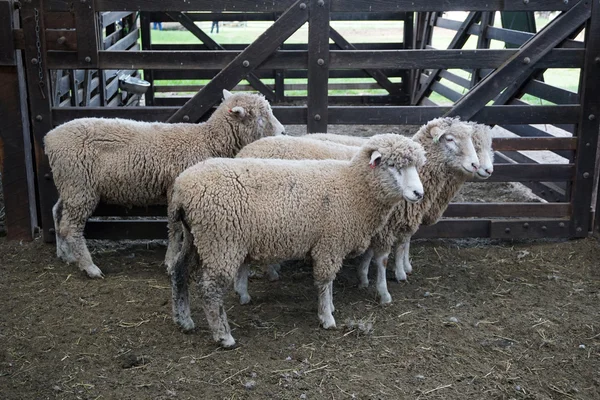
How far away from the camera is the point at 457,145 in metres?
5.47

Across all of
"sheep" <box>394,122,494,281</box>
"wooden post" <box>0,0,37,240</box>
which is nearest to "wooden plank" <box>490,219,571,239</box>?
"sheep" <box>394,122,494,281</box>

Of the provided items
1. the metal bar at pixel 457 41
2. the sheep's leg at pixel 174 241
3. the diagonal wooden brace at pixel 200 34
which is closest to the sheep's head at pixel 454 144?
the sheep's leg at pixel 174 241

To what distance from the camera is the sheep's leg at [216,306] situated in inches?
174

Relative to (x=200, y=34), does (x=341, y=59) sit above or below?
above

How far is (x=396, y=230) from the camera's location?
5484 mm

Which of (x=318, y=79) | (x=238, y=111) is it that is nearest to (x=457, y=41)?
(x=318, y=79)

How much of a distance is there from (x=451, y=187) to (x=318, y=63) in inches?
63.2

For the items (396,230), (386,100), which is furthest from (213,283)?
(386,100)

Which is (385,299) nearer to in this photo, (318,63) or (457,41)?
(318,63)

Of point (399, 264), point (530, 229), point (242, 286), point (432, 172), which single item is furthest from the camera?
point (530, 229)

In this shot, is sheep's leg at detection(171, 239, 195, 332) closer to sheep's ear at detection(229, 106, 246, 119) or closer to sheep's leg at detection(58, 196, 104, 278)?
sheep's leg at detection(58, 196, 104, 278)

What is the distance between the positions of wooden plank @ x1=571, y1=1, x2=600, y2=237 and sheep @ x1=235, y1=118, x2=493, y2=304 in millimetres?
1288

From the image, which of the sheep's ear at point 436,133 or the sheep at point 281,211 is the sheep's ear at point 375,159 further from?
the sheep's ear at point 436,133

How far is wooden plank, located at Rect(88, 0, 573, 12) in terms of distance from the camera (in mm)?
5805
